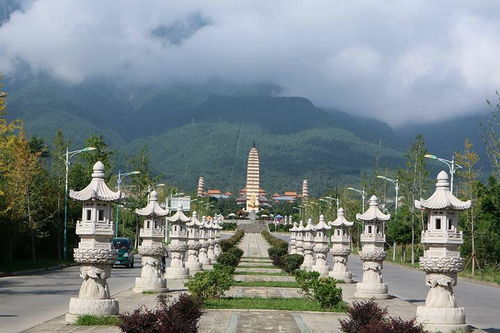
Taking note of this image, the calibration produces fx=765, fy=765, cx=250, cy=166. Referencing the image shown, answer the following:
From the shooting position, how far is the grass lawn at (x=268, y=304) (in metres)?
19.8

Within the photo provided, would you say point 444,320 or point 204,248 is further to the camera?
point 204,248

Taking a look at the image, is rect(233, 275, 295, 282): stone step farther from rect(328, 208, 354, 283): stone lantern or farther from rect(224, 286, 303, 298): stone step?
rect(224, 286, 303, 298): stone step

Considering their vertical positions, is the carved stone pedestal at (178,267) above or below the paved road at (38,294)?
above

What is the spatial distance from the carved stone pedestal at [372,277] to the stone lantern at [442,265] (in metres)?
7.50

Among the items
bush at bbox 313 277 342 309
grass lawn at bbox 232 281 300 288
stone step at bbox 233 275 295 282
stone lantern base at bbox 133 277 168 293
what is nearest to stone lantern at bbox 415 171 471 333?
bush at bbox 313 277 342 309

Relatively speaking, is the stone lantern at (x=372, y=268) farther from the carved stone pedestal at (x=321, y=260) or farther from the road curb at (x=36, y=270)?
the road curb at (x=36, y=270)

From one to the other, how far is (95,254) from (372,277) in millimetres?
10632

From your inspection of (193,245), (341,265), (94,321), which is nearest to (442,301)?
(94,321)

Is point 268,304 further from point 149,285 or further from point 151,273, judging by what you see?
point 151,273

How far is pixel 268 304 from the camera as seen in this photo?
20422mm

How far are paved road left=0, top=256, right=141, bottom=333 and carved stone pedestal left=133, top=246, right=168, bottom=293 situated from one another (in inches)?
36.7

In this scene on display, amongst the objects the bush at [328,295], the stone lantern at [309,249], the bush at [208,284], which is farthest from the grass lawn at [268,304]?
the stone lantern at [309,249]

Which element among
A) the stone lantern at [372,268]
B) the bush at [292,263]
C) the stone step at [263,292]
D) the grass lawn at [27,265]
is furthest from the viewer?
the bush at [292,263]

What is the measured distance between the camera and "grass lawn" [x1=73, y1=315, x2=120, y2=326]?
16.1m
